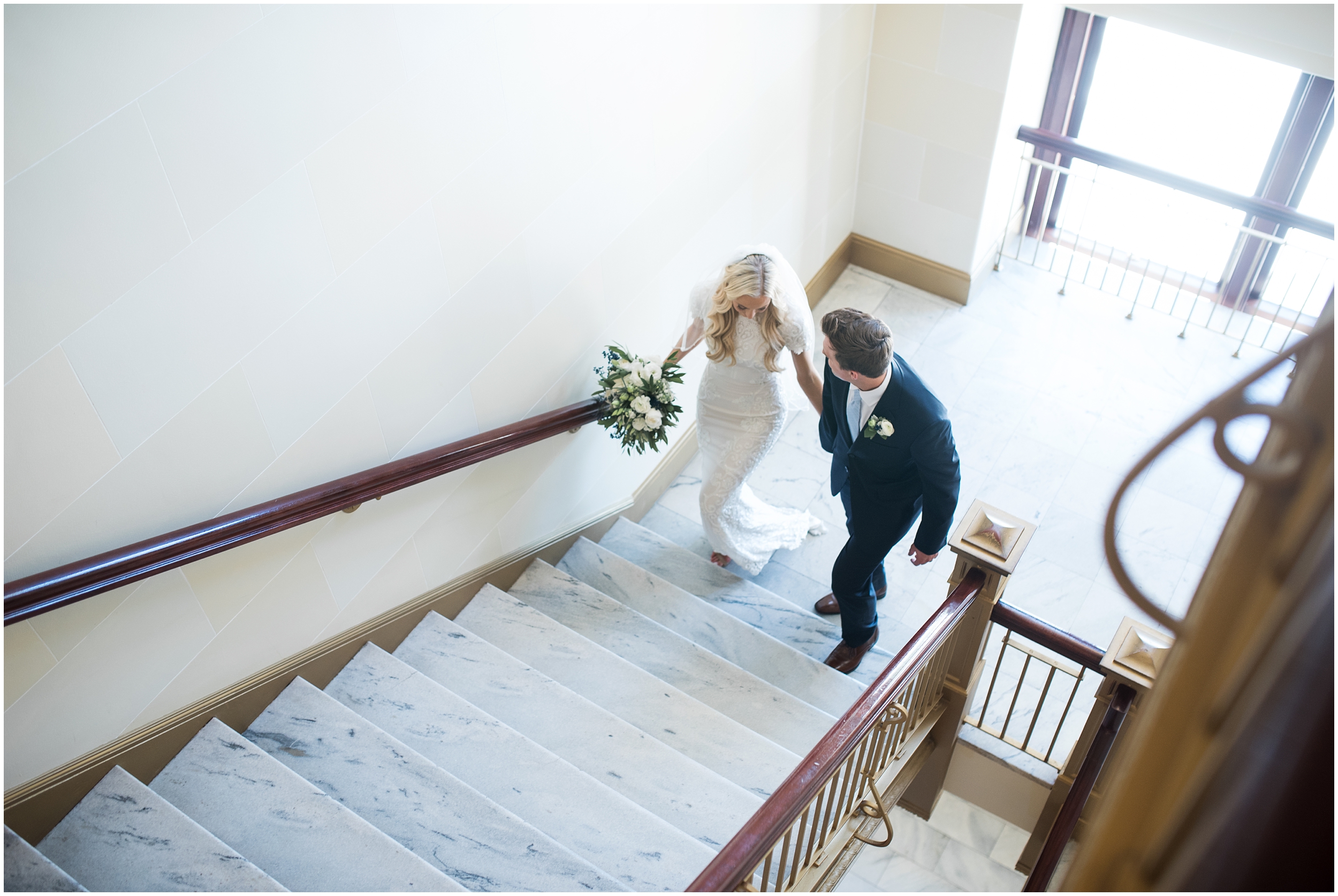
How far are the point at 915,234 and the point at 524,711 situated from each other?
388 centimetres

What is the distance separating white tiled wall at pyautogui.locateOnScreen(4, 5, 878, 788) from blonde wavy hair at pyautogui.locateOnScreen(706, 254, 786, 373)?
0.52m

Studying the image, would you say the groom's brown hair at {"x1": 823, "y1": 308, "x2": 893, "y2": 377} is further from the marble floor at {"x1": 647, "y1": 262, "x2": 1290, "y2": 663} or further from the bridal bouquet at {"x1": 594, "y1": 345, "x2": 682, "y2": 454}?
the marble floor at {"x1": 647, "y1": 262, "x2": 1290, "y2": 663}

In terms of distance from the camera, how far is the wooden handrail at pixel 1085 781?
10.6ft

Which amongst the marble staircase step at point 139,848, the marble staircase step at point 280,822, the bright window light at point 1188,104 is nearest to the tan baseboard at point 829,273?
the bright window light at point 1188,104

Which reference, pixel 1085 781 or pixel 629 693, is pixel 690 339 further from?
pixel 1085 781

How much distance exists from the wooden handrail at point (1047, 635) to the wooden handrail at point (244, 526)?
5.75 feet

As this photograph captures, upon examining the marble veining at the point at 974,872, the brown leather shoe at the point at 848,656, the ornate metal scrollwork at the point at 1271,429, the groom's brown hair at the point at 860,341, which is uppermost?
the ornate metal scrollwork at the point at 1271,429

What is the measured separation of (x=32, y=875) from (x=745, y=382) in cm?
273

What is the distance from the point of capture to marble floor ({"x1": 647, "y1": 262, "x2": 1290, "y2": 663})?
4.61 meters

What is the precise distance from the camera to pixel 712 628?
417 centimetres

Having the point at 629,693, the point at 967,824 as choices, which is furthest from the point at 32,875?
the point at 967,824

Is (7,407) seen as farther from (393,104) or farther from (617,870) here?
(617,870)

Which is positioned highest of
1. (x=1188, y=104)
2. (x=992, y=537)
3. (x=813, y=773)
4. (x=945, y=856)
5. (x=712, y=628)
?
(x=1188, y=104)

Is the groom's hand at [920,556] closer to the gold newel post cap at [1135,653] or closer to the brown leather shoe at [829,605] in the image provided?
the gold newel post cap at [1135,653]
